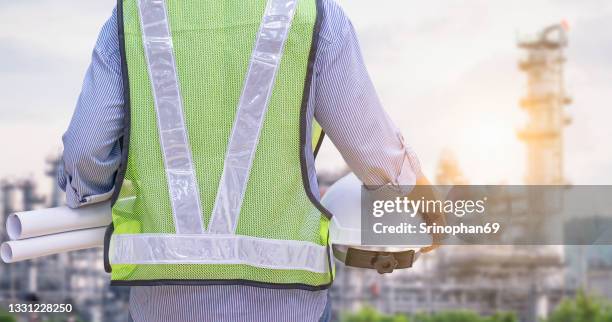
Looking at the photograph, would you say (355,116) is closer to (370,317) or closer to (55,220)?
(55,220)

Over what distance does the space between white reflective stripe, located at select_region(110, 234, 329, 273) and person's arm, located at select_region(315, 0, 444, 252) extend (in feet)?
0.51

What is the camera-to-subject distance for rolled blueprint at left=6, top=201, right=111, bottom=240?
148cm

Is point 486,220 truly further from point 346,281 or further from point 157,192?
point 346,281

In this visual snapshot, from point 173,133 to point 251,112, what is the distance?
127 millimetres

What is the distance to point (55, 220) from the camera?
1.50 meters

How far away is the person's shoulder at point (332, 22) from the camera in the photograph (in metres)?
1.44

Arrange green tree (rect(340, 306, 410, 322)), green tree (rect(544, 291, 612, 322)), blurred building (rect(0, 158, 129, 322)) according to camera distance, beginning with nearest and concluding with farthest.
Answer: blurred building (rect(0, 158, 129, 322)) < green tree (rect(340, 306, 410, 322)) < green tree (rect(544, 291, 612, 322))

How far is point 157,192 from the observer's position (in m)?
1.46

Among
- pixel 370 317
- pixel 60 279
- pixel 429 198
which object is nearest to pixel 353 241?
pixel 429 198

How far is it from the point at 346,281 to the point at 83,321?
7593 millimetres

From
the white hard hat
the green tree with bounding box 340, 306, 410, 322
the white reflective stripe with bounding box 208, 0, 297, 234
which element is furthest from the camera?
the green tree with bounding box 340, 306, 410, 322

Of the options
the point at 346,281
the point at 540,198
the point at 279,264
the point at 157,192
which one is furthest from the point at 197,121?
the point at 346,281

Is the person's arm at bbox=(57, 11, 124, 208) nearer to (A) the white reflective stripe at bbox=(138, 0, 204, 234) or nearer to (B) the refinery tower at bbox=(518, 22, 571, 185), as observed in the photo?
(A) the white reflective stripe at bbox=(138, 0, 204, 234)

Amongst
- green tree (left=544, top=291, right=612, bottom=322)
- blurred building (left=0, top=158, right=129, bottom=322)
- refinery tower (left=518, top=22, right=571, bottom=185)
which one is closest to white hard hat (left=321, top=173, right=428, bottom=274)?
blurred building (left=0, top=158, right=129, bottom=322)
